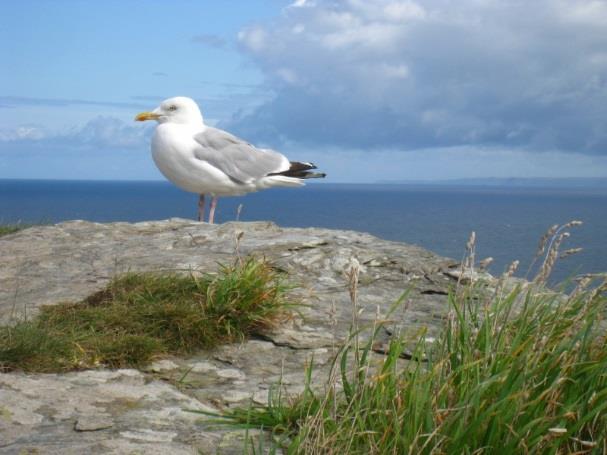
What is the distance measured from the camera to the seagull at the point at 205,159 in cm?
1160

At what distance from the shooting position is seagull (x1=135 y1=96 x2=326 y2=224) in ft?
38.1

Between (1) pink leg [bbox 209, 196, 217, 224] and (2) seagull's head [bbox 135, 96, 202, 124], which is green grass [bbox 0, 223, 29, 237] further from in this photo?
(1) pink leg [bbox 209, 196, 217, 224]

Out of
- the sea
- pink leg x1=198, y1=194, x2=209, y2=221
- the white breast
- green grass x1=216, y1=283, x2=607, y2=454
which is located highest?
the white breast

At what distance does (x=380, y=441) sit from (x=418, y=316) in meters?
2.97

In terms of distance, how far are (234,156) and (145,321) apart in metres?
6.64

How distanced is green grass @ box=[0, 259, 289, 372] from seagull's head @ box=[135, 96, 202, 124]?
20.0 feet

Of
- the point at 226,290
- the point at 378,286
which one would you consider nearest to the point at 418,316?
the point at 378,286

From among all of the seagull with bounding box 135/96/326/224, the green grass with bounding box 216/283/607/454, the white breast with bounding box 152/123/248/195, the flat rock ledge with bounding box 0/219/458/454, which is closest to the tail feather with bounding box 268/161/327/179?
the seagull with bounding box 135/96/326/224

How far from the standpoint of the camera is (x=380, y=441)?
338 cm

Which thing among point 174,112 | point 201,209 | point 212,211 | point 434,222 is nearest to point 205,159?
point 212,211

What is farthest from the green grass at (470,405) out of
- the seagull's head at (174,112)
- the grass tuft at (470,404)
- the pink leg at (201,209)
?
the seagull's head at (174,112)

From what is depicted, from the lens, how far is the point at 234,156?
476 inches

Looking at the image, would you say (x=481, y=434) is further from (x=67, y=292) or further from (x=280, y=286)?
(x=67, y=292)

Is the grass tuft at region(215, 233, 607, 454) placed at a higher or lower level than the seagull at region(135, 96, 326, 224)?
lower
